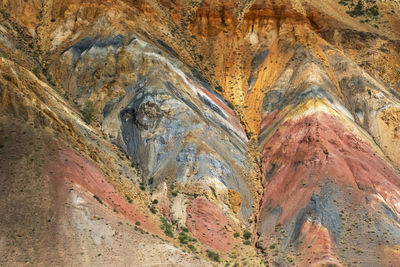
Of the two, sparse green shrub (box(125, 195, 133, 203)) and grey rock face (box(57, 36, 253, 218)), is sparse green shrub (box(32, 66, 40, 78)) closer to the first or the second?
grey rock face (box(57, 36, 253, 218))

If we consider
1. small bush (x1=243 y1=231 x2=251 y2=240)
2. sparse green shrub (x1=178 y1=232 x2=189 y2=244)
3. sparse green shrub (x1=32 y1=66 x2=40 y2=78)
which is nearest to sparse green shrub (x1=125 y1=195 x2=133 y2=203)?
sparse green shrub (x1=178 y1=232 x2=189 y2=244)

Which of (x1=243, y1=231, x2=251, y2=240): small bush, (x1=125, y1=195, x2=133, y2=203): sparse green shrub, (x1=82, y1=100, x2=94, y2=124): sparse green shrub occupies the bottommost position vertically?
(x1=125, y1=195, x2=133, y2=203): sparse green shrub

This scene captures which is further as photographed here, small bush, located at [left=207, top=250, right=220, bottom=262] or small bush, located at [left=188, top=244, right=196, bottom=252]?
small bush, located at [left=188, top=244, right=196, bottom=252]

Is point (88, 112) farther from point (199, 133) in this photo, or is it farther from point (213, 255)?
point (213, 255)

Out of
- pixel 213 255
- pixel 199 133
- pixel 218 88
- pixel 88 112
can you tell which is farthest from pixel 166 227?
pixel 218 88

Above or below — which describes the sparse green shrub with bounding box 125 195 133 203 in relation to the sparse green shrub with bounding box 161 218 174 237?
above

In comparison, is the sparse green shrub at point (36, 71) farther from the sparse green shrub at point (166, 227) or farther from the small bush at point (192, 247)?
the small bush at point (192, 247)
